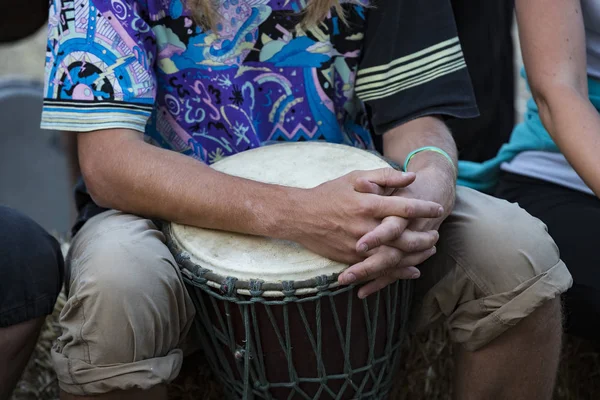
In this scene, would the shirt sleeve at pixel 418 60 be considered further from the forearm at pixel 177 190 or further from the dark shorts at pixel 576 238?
the forearm at pixel 177 190

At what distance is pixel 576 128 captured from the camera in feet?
5.11

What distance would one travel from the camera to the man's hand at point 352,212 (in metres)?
1.30

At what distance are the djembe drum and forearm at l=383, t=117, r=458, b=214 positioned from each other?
0.09m

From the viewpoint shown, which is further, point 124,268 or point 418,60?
point 418,60

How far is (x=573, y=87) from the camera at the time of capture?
159 cm

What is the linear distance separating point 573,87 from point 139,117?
83 cm

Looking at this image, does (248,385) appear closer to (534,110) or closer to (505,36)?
(534,110)

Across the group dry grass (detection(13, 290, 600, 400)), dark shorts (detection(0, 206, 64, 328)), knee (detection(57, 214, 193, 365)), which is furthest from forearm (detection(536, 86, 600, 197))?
dark shorts (detection(0, 206, 64, 328))

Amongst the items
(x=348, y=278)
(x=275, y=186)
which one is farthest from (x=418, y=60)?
(x=348, y=278)

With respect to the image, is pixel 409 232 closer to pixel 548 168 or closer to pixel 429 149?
pixel 429 149

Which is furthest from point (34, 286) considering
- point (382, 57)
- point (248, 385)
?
point (382, 57)

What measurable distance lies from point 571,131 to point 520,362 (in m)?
0.46

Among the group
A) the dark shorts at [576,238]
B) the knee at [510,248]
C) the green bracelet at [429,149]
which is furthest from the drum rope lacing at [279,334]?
the dark shorts at [576,238]

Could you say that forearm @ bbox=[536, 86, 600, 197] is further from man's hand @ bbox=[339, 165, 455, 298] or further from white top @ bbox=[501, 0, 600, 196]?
man's hand @ bbox=[339, 165, 455, 298]
